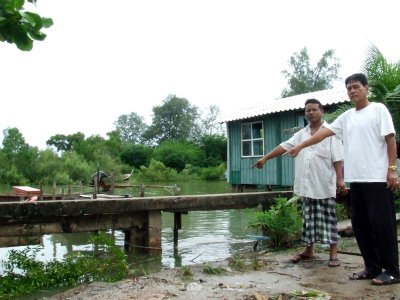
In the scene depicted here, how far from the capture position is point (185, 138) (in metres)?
64.7

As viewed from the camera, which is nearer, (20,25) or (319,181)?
(20,25)

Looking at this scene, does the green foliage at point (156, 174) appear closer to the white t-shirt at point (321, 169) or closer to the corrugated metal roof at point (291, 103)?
the corrugated metal roof at point (291, 103)

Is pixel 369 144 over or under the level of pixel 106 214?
over

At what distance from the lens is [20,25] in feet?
8.50

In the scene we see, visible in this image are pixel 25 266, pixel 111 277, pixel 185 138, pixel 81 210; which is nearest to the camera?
pixel 111 277

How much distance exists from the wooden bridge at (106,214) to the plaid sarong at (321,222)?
2.54 m

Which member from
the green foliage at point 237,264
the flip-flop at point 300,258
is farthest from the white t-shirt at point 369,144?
the green foliage at point 237,264

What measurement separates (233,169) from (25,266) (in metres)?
12.9

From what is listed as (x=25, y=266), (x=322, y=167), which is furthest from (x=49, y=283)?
(x=322, y=167)

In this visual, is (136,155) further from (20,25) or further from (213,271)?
(20,25)

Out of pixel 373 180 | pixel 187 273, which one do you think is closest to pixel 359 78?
pixel 373 180

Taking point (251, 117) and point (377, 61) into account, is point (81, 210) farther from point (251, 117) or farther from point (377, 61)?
point (251, 117)

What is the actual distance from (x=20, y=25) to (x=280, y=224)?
4.40 m

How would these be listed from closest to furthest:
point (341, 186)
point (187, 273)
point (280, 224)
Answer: point (187, 273) → point (341, 186) → point (280, 224)
